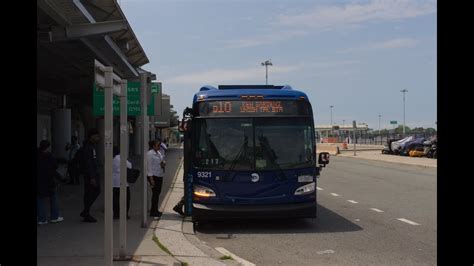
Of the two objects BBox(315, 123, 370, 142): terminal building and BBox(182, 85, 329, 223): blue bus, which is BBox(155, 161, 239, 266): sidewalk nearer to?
BBox(182, 85, 329, 223): blue bus

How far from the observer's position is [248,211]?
10.5 m

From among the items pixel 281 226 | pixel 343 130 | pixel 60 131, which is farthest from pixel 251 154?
pixel 343 130

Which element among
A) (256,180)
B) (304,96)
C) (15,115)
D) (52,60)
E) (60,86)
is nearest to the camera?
(15,115)

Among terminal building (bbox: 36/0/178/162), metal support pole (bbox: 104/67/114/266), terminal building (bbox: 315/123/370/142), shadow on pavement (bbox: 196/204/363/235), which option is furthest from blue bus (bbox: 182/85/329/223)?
terminal building (bbox: 315/123/370/142)

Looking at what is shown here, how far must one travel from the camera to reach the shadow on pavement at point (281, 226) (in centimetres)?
1070

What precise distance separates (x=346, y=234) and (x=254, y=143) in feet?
8.07

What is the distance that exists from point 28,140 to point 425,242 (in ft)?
21.7

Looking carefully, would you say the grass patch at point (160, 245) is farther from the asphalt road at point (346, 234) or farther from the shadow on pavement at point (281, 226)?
the shadow on pavement at point (281, 226)

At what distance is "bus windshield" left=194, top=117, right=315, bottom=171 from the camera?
35.4 feet

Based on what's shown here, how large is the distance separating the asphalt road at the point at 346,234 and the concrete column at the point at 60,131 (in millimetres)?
12486

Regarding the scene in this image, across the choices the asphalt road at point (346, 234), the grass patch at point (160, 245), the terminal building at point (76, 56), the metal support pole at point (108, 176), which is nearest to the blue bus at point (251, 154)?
the asphalt road at point (346, 234)

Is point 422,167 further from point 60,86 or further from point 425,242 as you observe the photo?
point 425,242
